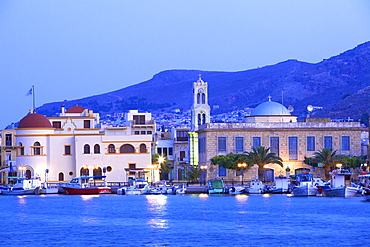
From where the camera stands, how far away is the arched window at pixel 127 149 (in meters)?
89.2

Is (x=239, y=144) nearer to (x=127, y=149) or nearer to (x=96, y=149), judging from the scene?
(x=127, y=149)

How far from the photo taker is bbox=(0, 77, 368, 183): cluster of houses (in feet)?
288

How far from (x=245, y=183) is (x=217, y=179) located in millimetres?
4882

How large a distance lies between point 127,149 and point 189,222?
36.2 meters

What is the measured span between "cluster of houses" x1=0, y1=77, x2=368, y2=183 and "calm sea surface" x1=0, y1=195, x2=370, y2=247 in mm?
14304

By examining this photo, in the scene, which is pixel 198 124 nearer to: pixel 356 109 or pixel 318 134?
pixel 318 134

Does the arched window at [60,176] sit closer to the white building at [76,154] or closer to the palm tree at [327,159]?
the white building at [76,154]

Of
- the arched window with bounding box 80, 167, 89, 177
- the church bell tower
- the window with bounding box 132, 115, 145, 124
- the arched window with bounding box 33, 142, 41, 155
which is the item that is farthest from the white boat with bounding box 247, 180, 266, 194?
the window with bounding box 132, 115, 145, 124

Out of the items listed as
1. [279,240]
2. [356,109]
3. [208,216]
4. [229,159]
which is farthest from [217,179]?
[356,109]

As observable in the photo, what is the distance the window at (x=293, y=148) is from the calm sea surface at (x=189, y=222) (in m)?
15.2

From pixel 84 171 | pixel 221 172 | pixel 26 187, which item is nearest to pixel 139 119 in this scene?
pixel 84 171

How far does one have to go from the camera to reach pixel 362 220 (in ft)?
172

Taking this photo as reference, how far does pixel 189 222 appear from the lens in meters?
53.6

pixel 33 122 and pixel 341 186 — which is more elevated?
pixel 33 122
